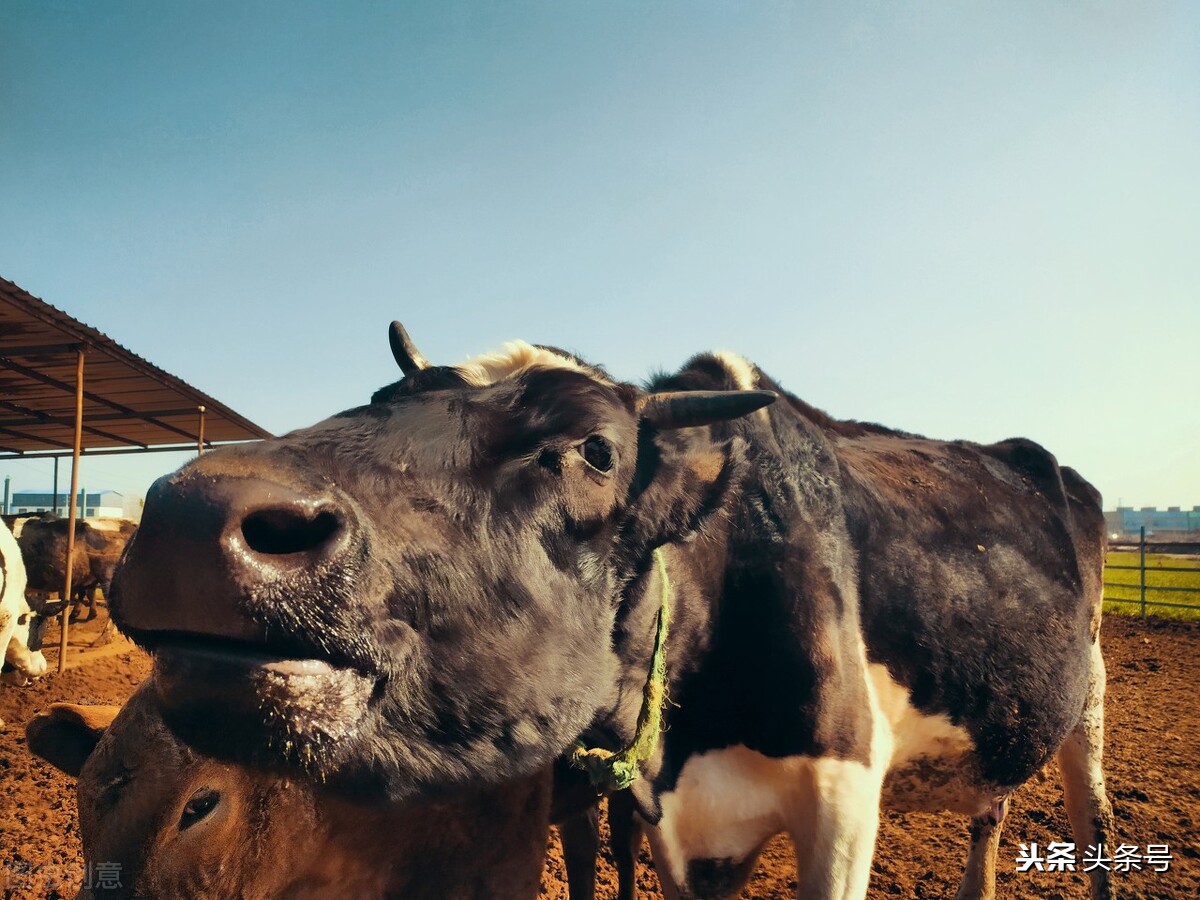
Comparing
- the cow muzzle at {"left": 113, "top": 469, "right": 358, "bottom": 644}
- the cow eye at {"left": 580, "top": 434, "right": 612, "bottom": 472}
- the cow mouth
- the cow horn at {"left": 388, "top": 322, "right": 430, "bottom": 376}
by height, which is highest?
the cow horn at {"left": 388, "top": 322, "right": 430, "bottom": 376}

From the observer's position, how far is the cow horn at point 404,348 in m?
2.65

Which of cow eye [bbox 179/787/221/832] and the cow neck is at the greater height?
the cow neck

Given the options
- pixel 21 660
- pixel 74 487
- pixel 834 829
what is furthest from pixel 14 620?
pixel 834 829

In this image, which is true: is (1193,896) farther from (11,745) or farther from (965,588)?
(11,745)

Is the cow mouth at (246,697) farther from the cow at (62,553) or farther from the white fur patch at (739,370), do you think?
the cow at (62,553)

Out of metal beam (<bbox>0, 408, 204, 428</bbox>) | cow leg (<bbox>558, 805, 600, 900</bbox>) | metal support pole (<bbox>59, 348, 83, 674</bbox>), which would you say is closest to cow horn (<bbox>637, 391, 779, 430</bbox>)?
cow leg (<bbox>558, 805, 600, 900</bbox>)

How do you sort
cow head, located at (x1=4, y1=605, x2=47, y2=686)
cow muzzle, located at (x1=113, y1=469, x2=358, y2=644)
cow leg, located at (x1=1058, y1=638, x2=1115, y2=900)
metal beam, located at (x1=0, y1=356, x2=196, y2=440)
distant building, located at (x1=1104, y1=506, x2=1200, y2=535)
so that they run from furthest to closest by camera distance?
distant building, located at (x1=1104, y1=506, x2=1200, y2=535) < metal beam, located at (x1=0, y1=356, x2=196, y2=440) < cow head, located at (x1=4, y1=605, x2=47, y2=686) < cow leg, located at (x1=1058, y1=638, x2=1115, y2=900) < cow muzzle, located at (x1=113, y1=469, x2=358, y2=644)

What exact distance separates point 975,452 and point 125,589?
174 inches

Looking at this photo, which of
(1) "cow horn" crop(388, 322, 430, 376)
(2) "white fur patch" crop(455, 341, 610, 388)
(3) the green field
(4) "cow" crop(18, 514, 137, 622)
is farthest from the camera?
(3) the green field

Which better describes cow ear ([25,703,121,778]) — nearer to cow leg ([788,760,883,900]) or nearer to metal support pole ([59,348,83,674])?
cow leg ([788,760,883,900])

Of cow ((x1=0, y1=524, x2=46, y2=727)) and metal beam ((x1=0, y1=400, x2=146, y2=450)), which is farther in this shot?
metal beam ((x1=0, y1=400, x2=146, y2=450))

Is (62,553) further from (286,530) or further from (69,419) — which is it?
(286,530)

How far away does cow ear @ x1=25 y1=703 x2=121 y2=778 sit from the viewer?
9.59 ft

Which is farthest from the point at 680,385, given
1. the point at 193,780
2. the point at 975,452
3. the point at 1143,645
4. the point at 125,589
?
the point at 1143,645
